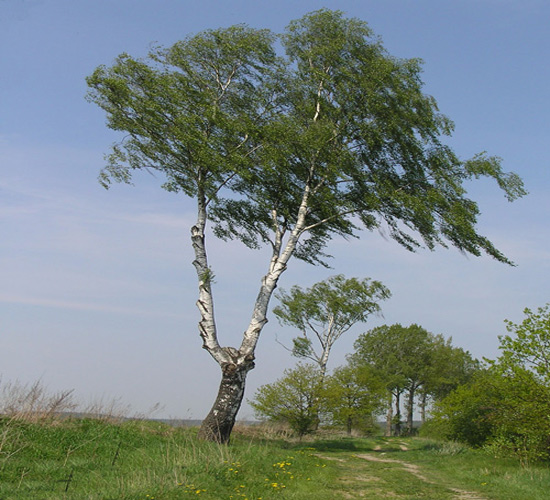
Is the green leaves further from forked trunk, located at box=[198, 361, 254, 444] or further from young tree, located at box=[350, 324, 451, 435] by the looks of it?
young tree, located at box=[350, 324, 451, 435]

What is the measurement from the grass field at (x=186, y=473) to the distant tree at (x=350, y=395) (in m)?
8.32

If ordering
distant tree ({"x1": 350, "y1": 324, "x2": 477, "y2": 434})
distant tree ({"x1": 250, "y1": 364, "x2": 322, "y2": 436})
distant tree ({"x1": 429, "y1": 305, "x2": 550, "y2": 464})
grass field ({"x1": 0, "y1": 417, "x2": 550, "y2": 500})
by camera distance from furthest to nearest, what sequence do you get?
1. distant tree ({"x1": 350, "y1": 324, "x2": 477, "y2": 434})
2. distant tree ({"x1": 250, "y1": 364, "x2": 322, "y2": 436})
3. distant tree ({"x1": 429, "y1": 305, "x2": 550, "y2": 464})
4. grass field ({"x1": 0, "y1": 417, "x2": 550, "y2": 500})

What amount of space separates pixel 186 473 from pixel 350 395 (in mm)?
17400

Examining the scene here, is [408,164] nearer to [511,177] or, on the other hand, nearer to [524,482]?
[511,177]

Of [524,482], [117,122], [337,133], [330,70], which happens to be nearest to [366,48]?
[330,70]

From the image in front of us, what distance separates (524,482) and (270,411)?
12.4 meters

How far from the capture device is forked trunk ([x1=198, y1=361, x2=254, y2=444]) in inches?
465

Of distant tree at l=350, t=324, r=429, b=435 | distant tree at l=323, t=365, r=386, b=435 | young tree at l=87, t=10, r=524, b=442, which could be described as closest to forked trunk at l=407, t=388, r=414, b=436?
distant tree at l=350, t=324, r=429, b=435

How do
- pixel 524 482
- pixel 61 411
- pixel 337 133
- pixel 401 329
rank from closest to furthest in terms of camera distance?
pixel 524 482, pixel 61 411, pixel 337 133, pixel 401 329

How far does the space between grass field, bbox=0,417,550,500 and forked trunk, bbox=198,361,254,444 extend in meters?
0.55

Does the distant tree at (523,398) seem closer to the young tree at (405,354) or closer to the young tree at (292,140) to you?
the young tree at (292,140)


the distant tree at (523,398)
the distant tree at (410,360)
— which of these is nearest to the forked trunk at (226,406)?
the distant tree at (523,398)

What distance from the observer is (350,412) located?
21.6m

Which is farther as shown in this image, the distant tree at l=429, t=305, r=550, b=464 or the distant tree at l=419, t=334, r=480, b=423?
the distant tree at l=419, t=334, r=480, b=423
